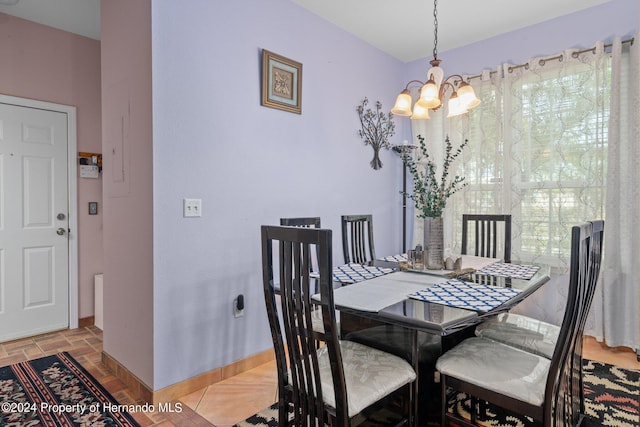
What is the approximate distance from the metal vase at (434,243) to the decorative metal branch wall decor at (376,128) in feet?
5.23

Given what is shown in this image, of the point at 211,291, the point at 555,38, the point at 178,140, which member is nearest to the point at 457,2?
the point at 555,38

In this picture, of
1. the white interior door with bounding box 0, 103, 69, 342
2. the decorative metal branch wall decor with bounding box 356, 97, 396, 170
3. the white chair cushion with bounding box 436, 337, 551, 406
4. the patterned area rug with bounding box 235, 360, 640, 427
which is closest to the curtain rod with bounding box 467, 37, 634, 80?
the decorative metal branch wall decor with bounding box 356, 97, 396, 170

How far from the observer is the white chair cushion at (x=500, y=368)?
1.28m

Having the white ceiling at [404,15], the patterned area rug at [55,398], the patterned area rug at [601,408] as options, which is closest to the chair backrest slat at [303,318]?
the patterned area rug at [601,408]

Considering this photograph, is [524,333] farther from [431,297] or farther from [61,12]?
[61,12]

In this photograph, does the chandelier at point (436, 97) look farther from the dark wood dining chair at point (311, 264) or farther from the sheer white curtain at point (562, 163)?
the sheer white curtain at point (562, 163)

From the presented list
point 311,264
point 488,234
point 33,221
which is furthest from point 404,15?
point 33,221

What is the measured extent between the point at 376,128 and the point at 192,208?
6.80ft

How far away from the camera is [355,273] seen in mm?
1959

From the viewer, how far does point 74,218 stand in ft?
10.5

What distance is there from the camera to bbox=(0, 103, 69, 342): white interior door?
288 centimetres

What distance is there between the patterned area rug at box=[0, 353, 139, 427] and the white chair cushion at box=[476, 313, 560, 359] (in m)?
1.83

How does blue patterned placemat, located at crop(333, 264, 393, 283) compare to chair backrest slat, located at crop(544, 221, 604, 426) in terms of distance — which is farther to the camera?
blue patterned placemat, located at crop(333, 264, 393, 283)

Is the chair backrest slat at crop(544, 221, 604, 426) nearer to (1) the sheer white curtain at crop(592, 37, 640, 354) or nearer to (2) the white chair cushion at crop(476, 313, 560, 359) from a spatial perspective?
(2) the white chair cushion at crop(476, 313, 560, 359)
